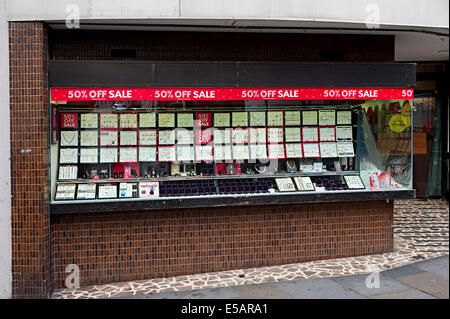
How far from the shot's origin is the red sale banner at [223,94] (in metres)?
6.50

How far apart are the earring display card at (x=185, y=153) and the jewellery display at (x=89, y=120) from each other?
4.55 feet

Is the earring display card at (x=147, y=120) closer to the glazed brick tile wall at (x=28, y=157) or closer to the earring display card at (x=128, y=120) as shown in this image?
the earring display card at (x=128, y=120)

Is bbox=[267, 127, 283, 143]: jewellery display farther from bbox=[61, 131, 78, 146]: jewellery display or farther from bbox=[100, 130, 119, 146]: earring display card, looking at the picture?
bbox=[61, 131, 78, 146]: jewellery display

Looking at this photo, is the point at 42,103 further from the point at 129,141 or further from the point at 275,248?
the point at 275,248

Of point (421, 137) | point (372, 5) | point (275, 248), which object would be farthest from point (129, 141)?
point (421, 137)

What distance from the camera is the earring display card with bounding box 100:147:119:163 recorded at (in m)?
Answer: 7.05

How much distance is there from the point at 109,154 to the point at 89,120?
62cm

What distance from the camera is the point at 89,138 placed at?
698cm

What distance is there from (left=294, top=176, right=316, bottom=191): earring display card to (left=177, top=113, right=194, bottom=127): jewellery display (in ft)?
6.67

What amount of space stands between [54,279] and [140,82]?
323 cm

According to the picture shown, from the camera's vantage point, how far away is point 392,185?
779 centimetres

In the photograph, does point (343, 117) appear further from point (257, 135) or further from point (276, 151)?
point (257, 135)

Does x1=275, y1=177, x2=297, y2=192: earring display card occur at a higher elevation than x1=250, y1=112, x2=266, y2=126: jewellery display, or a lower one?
lower

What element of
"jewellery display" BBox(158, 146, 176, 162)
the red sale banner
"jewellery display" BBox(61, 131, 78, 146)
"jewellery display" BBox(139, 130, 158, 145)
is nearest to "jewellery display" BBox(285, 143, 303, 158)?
the red sale banner
